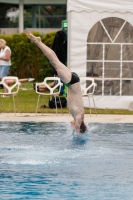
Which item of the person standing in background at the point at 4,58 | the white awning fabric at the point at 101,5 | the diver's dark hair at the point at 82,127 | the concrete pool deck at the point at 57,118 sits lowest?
the concrete pool deck at the point at 57,118

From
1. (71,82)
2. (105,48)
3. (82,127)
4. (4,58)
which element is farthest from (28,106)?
(71,82)

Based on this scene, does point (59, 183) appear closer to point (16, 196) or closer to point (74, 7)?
point (16, 196)

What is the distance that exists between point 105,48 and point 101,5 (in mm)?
983

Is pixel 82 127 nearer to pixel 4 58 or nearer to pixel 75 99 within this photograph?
pixel 75 99

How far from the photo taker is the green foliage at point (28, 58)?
2806 centimetres

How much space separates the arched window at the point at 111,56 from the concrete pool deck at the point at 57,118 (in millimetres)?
1549

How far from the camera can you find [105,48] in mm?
17688

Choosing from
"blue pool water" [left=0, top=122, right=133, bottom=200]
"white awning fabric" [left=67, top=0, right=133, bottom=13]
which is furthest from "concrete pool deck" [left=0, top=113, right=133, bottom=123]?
"white awning fabric" [left=67, top=0, right=133, bottom=13]

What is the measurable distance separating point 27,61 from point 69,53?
1083cm

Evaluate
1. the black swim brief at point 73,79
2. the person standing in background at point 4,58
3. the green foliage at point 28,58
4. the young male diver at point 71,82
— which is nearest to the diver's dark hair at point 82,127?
the young male diver at point 71,82

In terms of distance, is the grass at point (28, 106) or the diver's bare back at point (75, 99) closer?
the diver's bare back at point (75, 99)

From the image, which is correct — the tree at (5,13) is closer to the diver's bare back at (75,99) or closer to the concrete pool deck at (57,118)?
the concrete pool deck at (57,118)

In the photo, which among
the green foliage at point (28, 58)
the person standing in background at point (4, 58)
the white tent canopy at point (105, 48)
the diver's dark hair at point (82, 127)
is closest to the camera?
the diver's dark hair at point (82, 127)

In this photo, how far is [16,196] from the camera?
8289 millimetres
